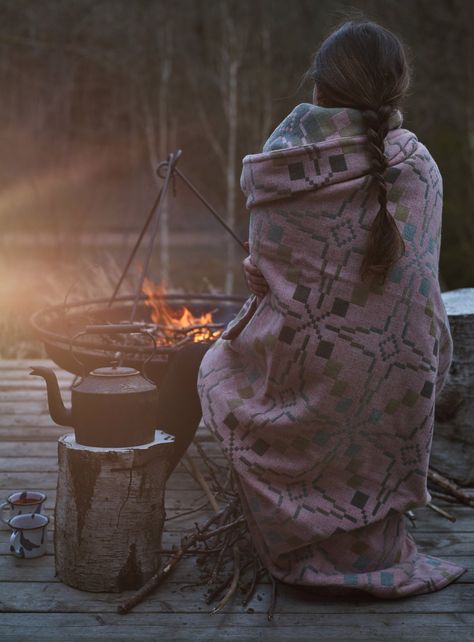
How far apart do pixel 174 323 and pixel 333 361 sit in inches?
83.2

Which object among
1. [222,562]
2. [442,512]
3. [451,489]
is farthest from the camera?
[451,489]

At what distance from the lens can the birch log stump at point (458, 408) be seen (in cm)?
345

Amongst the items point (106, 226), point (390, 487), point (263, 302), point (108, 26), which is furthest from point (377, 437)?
point (106, 226)

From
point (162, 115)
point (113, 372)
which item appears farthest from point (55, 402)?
point (162, 115)

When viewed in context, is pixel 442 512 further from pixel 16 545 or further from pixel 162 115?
pixel 162 115

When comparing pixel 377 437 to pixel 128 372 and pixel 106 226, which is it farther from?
pixel 106 226

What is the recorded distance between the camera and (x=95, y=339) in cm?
396

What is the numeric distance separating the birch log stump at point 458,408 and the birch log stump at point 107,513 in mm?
1489

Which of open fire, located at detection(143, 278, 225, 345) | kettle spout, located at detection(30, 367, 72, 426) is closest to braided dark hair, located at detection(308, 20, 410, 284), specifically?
kettle spout, located at detection(30, 367, 72, 426)

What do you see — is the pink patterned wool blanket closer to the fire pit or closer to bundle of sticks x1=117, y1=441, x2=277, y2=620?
bundle of sticks x1=117, y1=441, x2=277, y2=620

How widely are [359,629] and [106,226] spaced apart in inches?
439

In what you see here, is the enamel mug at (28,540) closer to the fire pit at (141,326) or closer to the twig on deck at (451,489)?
the fire pit at (141,326)

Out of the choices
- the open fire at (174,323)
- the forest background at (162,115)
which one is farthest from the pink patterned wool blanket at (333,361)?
the forest background at (162,115)

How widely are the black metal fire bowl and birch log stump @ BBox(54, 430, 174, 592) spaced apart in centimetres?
34
